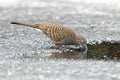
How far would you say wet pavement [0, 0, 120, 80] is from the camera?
7.57 m

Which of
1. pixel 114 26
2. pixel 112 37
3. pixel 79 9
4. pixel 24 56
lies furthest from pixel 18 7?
pixel 24 56

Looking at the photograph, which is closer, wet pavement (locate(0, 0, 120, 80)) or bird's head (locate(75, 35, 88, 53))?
wet pavement (locate(0, 0, 120, 80))

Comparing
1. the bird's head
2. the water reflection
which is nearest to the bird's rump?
the bird's head

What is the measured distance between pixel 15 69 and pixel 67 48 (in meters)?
2.74

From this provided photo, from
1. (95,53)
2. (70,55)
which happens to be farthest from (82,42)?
(70,55)

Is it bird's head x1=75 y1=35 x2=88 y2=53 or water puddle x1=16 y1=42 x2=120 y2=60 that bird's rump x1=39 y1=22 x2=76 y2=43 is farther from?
water puddle x1=16 y1=42 x2=120 y2=60

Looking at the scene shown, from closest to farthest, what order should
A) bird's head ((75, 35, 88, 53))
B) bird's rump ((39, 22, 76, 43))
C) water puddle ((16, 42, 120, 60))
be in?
1. water puddle ((16, 42, 120, 60))
2. bird's head ((75, 35, 88, 53))
3. bird's rump ((39, 22, 76, 43))

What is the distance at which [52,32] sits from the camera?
10.2m

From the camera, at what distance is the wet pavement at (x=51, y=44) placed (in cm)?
757

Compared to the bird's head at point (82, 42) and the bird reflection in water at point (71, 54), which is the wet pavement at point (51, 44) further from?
the bird's head at point (82, 42)

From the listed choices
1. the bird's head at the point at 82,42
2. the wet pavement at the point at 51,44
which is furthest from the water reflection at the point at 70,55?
the bird's head at the point at 82,42

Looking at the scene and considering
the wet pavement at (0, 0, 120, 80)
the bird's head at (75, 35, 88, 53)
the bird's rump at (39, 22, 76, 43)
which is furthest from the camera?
the bird's rump at (39, 22, 76, 43)

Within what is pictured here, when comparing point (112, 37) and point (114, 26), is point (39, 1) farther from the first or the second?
point (112, 37)

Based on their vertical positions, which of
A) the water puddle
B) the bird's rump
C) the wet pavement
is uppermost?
the bird's rump
